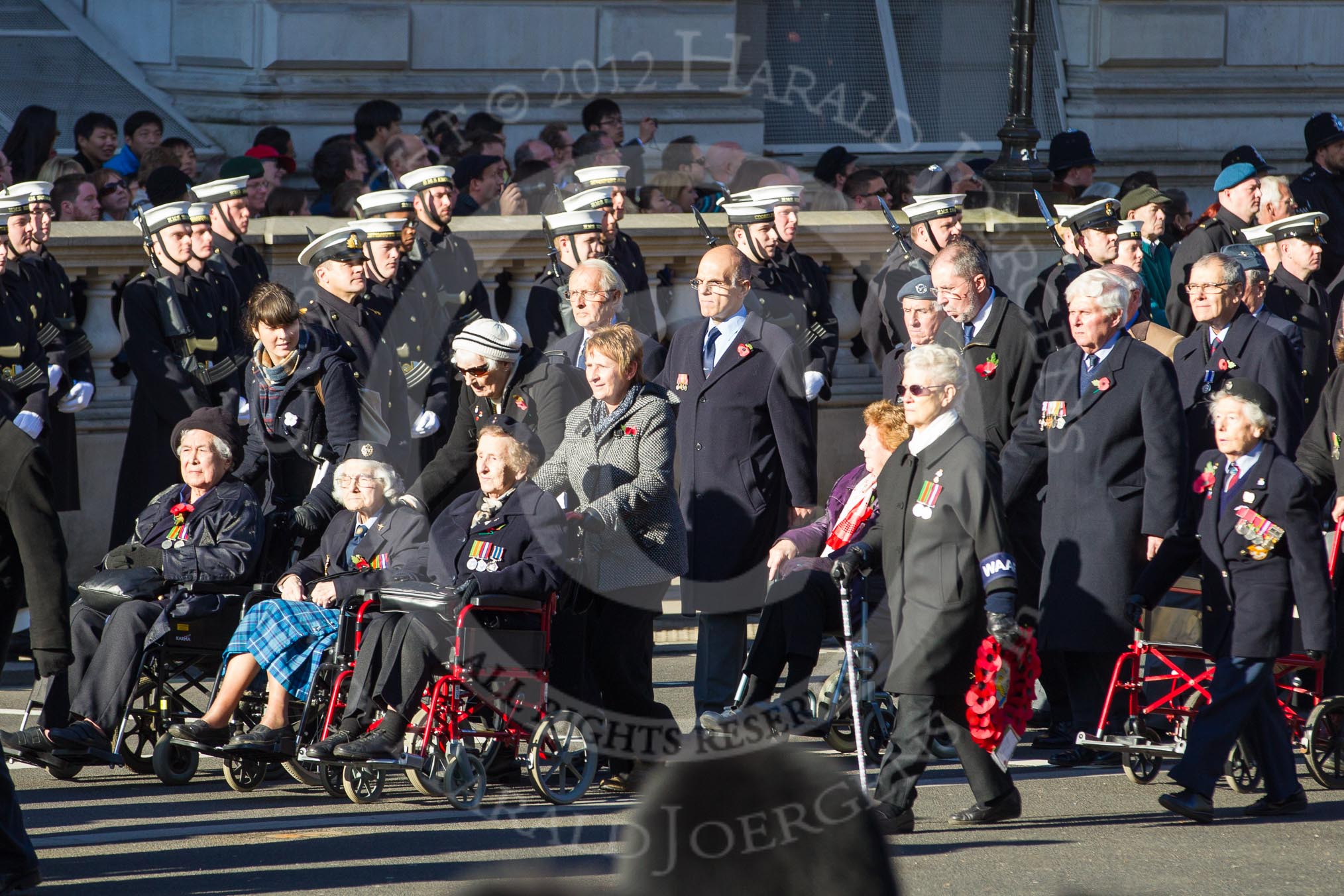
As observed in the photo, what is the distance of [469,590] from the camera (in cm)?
693

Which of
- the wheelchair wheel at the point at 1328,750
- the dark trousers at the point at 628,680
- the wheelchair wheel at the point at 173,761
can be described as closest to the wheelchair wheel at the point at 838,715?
the dark trousers at the point at 628,680

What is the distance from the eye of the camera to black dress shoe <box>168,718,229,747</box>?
23.5ft

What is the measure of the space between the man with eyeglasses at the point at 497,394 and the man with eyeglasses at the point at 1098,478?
194 centimetres

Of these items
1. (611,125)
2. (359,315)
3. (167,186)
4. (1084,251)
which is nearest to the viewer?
(359,315)

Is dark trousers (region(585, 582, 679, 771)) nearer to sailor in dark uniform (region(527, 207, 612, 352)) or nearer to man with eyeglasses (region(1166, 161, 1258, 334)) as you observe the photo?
sailor in dark uniform (region(527, 207, 612, 352))

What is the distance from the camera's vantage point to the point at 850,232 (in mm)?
11898

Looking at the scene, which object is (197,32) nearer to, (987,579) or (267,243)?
(267,243)

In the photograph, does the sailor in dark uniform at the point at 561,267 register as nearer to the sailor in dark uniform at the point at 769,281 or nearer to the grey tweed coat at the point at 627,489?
the sailor in dark uniform at the point at 769,281

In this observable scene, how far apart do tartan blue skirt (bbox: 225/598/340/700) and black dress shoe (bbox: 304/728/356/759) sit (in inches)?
11.5

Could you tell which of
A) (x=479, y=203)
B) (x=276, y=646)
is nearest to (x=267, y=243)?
(x=479, y=203)

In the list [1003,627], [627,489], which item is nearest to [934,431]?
[1003,627]

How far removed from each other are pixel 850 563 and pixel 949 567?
492 mm

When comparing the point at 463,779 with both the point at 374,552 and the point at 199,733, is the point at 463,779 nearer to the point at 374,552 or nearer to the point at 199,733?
the point at 199,733

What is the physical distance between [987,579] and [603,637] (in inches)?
61.3
